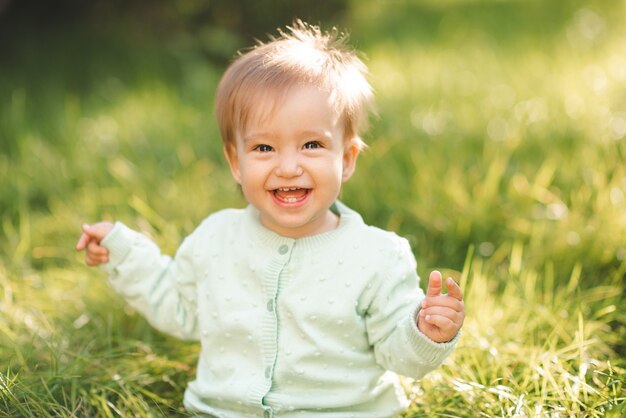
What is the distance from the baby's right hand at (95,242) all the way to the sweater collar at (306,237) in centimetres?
42

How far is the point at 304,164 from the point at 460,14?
4.97 meters

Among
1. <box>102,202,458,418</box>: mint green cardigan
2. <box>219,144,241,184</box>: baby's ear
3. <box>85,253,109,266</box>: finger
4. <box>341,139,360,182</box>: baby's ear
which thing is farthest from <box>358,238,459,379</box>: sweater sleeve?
<box>85,253,109,266</box>: finger

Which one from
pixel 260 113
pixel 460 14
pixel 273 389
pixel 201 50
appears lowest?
pixel 273 389

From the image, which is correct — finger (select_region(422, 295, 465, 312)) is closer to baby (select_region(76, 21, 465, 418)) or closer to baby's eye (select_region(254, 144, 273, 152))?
baby (select_region(76, 21, 465, 418))

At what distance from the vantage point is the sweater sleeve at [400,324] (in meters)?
1.85

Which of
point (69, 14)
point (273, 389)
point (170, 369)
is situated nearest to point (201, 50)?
point (69, 14)

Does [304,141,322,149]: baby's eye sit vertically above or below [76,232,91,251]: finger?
above

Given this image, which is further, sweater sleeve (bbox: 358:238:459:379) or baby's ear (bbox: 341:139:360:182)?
baby's ear (bbox: 341:139:360:182)

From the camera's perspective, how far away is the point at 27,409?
6.59 feet

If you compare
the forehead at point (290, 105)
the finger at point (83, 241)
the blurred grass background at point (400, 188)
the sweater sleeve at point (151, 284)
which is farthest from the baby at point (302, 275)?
the finger at point (83, 241)

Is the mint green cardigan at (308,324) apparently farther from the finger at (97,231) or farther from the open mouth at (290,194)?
the finger at (97,231)

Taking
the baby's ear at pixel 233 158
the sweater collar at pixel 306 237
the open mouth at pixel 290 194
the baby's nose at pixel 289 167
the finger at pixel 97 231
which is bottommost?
the finger at pixel 97 231

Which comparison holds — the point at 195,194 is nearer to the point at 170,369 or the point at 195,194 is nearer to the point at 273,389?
the point at 170,369

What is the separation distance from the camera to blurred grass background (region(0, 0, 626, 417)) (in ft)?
7.21
